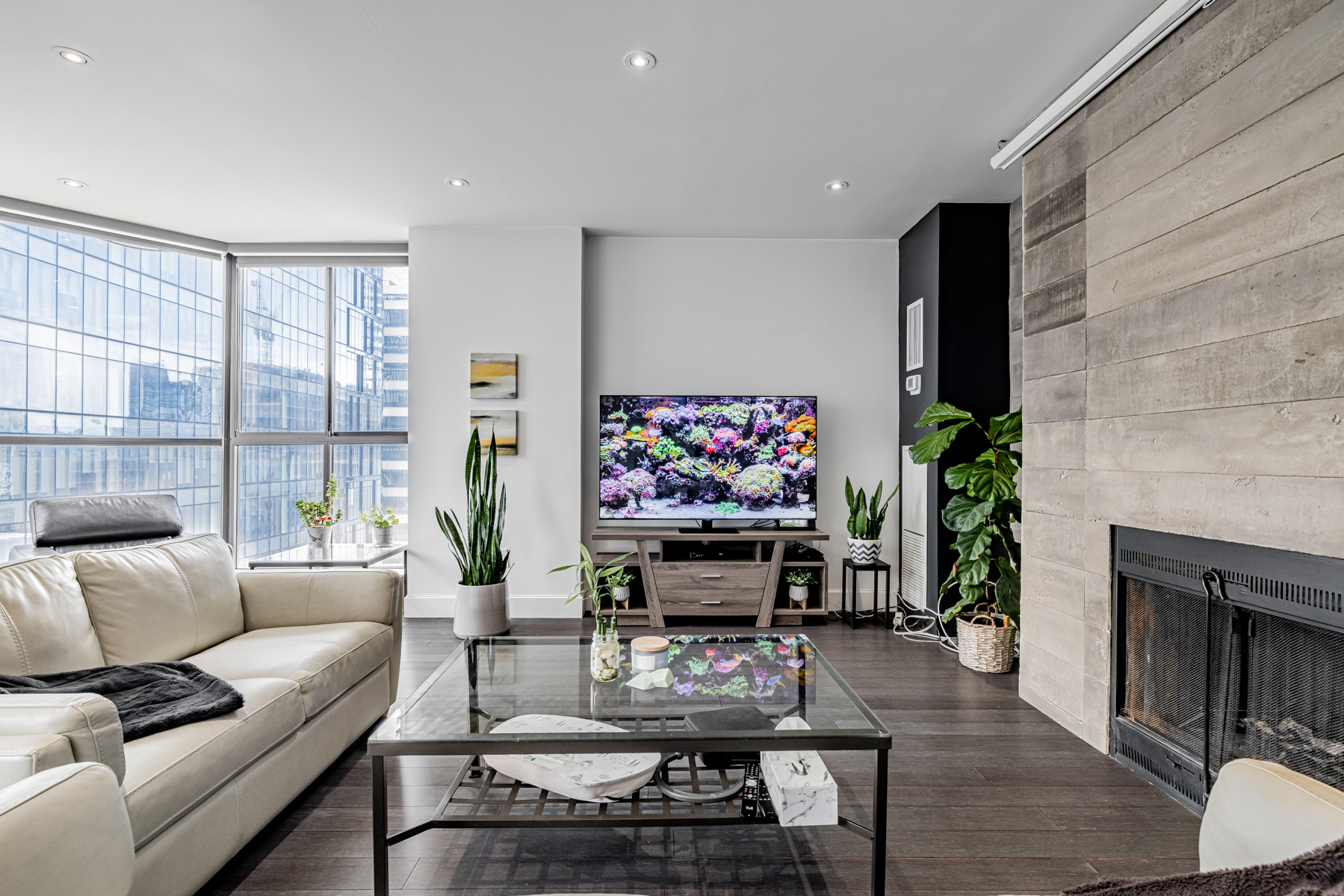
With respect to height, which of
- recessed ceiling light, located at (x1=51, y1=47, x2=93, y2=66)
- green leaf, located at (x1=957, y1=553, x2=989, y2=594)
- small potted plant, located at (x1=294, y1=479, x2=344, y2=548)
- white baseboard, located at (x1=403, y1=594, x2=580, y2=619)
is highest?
recessed ceiling light, located at (x1=51, y1=47, x2=93, y2=66)

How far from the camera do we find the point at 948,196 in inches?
154

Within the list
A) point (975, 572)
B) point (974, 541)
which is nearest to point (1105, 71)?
point (974, 541)

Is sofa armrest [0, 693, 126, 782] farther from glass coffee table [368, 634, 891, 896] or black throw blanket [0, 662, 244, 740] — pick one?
glass coffee table [368, 634, 891, 896]

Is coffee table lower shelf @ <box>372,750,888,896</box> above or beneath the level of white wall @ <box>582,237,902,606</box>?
beneath

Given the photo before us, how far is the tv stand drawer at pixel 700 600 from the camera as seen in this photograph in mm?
4301

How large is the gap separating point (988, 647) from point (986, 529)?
1.94ft

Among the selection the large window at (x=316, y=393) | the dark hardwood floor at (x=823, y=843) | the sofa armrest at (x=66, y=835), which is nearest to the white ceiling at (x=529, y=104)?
the large window at (x=316, y=393)

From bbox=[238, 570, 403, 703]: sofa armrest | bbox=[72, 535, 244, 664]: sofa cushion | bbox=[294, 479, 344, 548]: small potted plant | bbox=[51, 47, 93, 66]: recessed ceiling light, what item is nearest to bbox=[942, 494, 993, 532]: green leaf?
bbox=[238, 570, 403, 703]: sofa armrest

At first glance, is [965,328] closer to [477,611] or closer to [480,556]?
[480,556]

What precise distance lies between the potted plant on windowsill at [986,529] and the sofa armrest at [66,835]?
3.16m

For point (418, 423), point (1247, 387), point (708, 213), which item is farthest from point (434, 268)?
point (1247, 387)

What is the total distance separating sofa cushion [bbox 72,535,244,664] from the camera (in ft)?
6.97

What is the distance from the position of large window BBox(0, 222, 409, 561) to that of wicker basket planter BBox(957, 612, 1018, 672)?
3686 mm

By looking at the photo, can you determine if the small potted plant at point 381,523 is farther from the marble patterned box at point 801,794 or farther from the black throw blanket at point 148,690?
the marble patterned box at point 801,794
